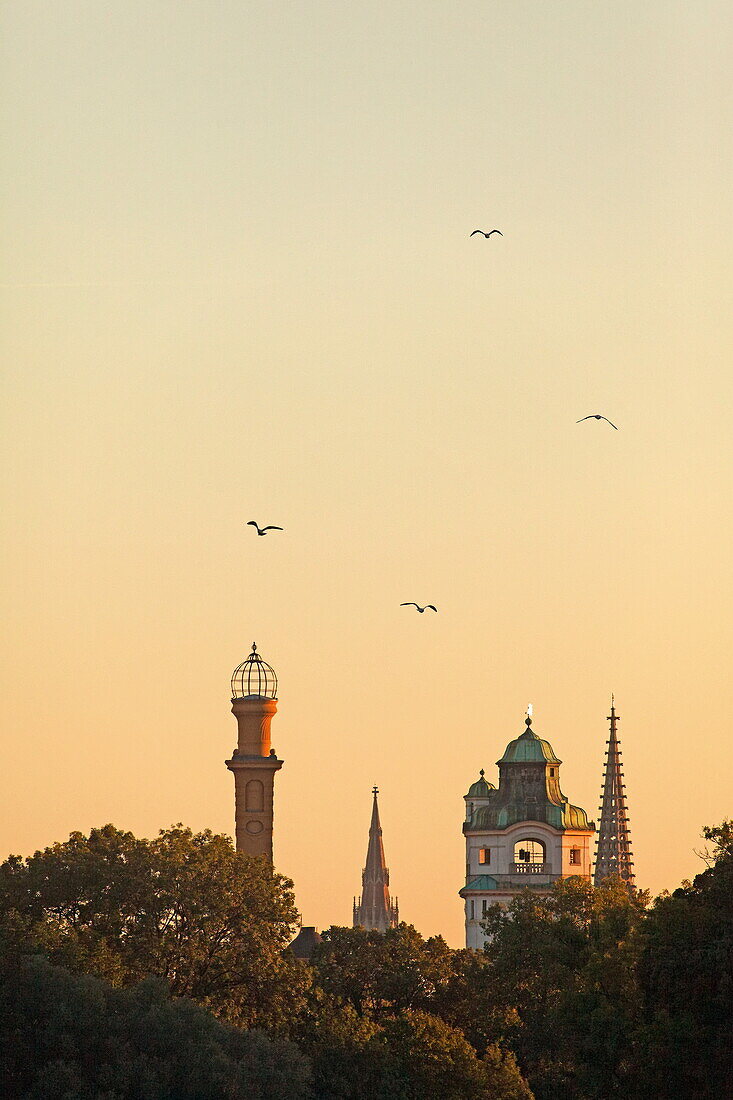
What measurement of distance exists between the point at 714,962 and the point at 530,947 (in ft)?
99.3

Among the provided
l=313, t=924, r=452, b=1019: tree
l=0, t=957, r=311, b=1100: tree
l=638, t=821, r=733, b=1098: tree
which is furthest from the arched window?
l=638, t=821, r=733, b=1098: tree

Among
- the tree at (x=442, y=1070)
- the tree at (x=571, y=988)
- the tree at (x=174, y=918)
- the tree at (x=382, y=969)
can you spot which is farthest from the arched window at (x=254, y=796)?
the tree at (x=442, y=1070)

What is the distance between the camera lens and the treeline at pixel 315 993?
249 ft

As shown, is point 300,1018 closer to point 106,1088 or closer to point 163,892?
point 163,892

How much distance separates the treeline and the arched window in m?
57.3

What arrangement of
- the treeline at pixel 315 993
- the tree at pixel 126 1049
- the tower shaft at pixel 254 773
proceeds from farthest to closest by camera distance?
the tower shaft at pixel 254 773 → the tree at pixel 126 1049 → the treeline at pixel 315 993

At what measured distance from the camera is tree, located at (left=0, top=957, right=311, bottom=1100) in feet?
277

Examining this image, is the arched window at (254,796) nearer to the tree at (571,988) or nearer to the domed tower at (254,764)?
the domed tower at (254,764)

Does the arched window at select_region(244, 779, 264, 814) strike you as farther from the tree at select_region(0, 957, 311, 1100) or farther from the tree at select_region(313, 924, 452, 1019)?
the tree at select_region(0, 957, 311, 1100)

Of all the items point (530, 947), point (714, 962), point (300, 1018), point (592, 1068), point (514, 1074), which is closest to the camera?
point (714, 962)

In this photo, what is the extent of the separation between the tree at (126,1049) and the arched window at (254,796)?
7990 cm

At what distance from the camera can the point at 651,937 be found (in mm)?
76625

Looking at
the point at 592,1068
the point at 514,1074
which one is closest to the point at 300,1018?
the point at 514,1074

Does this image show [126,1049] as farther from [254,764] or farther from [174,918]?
[254,764]
